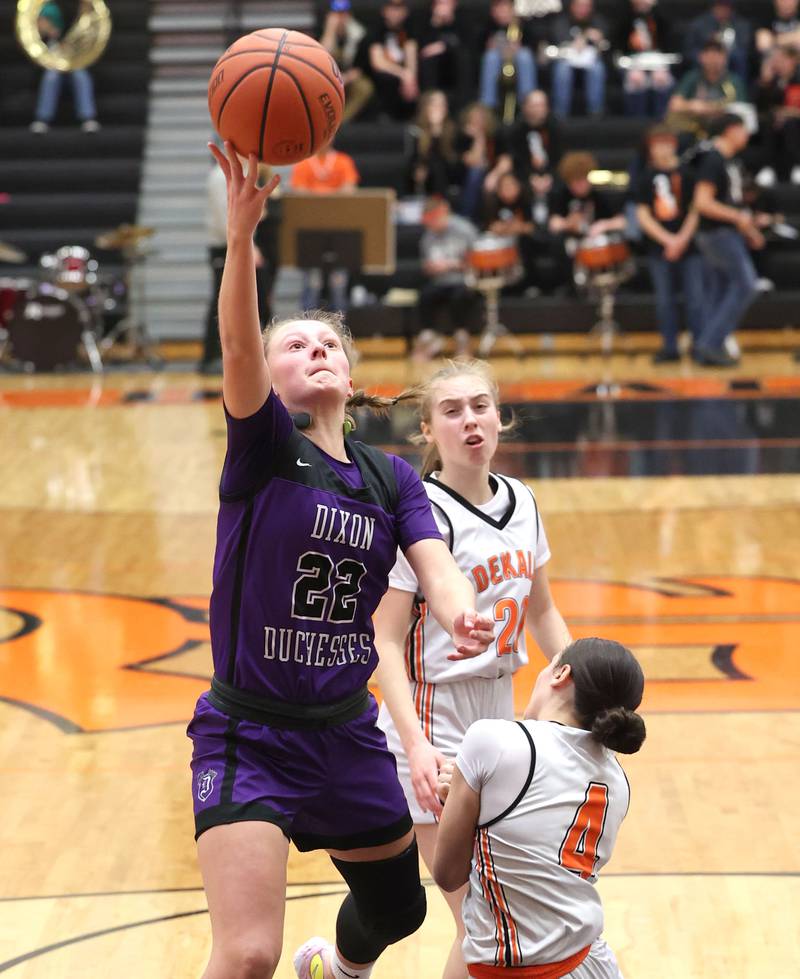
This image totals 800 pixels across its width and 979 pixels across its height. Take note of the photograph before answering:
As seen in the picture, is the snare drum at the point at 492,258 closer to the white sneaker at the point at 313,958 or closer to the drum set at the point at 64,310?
the drum set at the point at 64,310

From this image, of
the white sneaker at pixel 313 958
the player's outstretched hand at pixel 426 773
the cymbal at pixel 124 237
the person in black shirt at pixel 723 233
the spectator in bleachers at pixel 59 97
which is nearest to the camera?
the player's outstretched hand at pixel 426 773

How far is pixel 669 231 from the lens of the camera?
1499 cm

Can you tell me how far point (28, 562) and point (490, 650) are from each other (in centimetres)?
506

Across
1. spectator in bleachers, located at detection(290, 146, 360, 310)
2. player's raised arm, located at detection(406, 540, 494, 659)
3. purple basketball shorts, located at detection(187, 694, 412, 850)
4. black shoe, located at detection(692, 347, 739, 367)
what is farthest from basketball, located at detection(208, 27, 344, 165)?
black shoe, located at detection(692, 347, 739, 367)

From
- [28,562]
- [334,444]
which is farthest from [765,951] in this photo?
[28,562]

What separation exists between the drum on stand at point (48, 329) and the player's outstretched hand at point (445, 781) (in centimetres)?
1261

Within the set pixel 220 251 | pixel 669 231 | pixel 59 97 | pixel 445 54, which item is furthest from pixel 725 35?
pixel 59 97

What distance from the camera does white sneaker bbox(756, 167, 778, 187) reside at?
1662 cm

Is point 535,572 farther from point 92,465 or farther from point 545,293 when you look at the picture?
point 545,293

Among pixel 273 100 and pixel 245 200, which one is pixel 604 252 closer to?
pixel 273 100

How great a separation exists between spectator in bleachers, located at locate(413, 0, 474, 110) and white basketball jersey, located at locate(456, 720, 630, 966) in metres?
15.2

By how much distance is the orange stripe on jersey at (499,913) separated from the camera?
2834mm

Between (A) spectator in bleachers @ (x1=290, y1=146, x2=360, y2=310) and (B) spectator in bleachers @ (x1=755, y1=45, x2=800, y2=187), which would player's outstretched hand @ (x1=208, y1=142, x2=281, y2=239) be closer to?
(A) spectator in bleachers @ (x1=290, y1=146, x2=360, y2=310)

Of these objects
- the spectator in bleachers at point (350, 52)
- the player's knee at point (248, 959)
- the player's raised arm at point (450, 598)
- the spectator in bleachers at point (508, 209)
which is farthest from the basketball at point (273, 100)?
the spectator in bleachers at point (350, 52)
